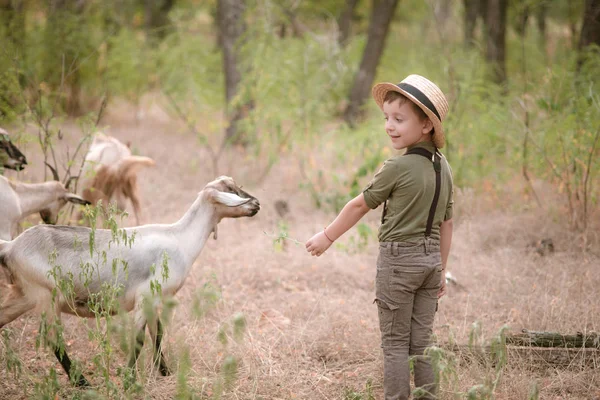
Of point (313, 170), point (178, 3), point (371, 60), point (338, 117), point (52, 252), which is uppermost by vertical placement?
point (178, 3)

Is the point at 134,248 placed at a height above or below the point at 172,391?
above

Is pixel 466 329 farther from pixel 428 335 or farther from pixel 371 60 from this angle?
pixel 371 60

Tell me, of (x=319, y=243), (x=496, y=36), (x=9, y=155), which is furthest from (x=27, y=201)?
(x=496, y=36)

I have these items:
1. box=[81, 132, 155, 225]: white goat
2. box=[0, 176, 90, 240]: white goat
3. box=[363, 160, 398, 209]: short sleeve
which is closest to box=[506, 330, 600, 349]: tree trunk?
box=[363, 160, 398, 209]: short sleeve

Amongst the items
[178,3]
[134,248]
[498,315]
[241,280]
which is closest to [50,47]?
[241,280]

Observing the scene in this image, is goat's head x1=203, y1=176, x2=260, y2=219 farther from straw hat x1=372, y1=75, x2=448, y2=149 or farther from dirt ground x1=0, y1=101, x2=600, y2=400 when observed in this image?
straw hat x1=372, y1=75, x2=448, y2=149

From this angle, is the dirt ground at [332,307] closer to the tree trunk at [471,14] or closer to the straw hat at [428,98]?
the straw hat at [428,98]

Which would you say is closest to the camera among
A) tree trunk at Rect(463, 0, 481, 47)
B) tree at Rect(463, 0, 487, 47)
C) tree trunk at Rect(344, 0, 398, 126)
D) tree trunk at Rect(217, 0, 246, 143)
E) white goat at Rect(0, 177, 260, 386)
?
white goat at Rect(0, 177, 260, 386)

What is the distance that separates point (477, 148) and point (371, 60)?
16.5 ft

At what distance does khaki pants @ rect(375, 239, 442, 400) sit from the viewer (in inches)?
134

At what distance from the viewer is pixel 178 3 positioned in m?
22.6

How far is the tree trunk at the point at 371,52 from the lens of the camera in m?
12.1

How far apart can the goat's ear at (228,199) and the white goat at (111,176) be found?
2119 mm

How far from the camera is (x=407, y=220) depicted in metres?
3.39
